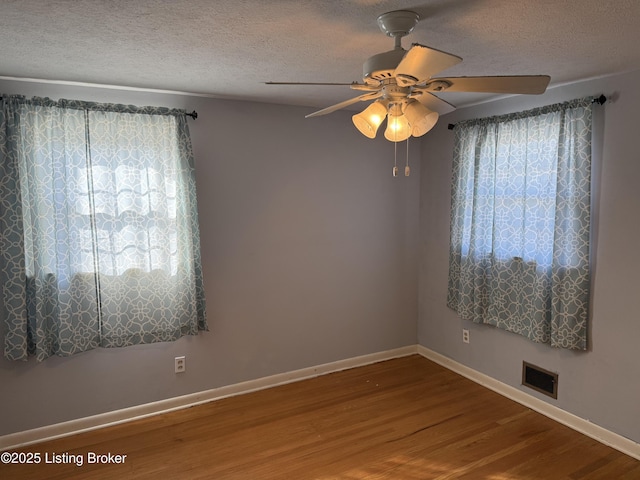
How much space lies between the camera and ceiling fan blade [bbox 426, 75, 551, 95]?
→ 159cm

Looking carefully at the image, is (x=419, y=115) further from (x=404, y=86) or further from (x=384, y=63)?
(x=384, y=63)

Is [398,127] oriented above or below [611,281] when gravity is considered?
above

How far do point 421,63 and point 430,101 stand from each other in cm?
54

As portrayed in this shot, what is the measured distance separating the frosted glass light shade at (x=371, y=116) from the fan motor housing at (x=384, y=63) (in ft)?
0.53

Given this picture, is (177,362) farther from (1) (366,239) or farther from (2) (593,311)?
(2) (593,311)

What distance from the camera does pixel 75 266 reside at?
8.98 feet

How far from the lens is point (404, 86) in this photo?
1.59 m

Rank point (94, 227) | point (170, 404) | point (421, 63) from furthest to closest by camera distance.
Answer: point (170, 404) → point (94, 227) → point (421, 63)

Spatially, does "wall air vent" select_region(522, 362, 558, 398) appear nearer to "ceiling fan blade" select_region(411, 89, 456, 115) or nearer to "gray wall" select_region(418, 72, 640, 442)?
"gray wall" select_region(418, 72, 640, 442)

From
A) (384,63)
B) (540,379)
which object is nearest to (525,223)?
(540,379)

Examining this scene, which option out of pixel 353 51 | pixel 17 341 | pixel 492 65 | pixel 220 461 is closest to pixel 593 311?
pixel 492 65

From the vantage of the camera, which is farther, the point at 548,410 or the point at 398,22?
the point at 548,410

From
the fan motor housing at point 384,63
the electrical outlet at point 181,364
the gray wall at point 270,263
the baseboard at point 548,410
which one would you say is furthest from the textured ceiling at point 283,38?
the baseboard at point 548,410

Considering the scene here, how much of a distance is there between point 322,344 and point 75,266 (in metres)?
2.02
